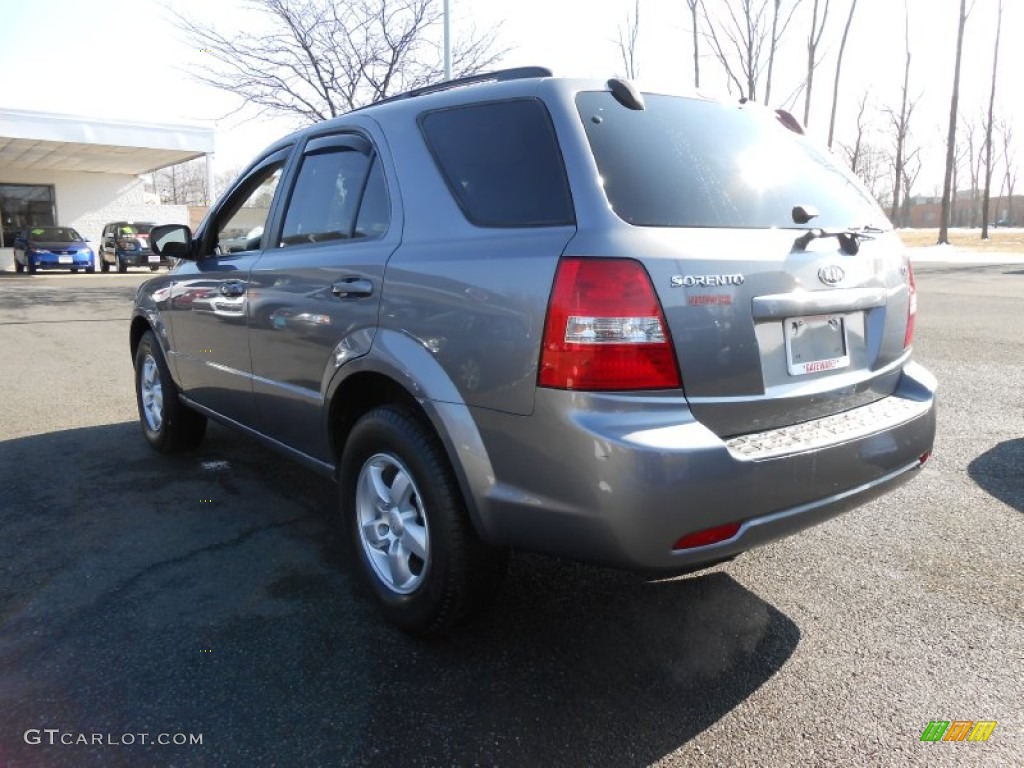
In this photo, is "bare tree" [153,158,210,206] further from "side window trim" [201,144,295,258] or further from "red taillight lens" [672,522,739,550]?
"red taillight lens" [672,522,739,550]

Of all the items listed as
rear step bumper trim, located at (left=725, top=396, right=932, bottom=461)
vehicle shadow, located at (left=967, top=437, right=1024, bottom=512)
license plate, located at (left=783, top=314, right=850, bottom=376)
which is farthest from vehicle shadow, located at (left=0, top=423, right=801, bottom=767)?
vehicle shadow, located at (left=967, top=437, right=1024, bottom=512)

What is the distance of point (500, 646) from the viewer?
2699mm

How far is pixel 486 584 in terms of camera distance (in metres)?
2.56

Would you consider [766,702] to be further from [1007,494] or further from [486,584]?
[1007,494]

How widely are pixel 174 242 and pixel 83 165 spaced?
30.5 m

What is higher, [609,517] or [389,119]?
[389,119]

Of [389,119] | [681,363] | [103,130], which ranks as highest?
[103,130]

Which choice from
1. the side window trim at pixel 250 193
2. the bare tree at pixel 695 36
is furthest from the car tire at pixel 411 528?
the bare tree at pixel 695 36

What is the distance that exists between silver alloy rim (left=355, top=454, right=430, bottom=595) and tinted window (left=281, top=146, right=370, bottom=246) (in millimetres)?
961

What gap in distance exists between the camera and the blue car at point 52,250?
24.8 metres

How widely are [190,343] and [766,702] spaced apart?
345 cm

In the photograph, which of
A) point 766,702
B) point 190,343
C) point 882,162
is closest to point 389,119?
point 190,343

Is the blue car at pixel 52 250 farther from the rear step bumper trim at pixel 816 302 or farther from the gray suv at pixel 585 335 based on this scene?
the rear step bumper trim at pixel 816 302

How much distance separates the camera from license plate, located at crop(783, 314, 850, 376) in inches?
94.6
